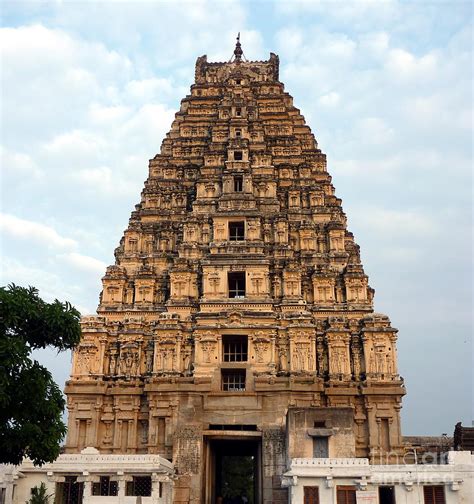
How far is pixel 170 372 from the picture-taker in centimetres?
3256

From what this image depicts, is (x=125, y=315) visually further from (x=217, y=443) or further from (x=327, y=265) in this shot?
(x=327, y=265)

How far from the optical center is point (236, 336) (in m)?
33.6

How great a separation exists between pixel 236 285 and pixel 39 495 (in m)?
16.8

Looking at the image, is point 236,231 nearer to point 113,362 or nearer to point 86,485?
point 113,362

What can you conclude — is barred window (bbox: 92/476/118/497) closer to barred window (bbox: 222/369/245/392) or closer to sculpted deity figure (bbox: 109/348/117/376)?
sculpted deity figure (bbox: 109/348/117/376)

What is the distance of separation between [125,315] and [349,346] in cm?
1293

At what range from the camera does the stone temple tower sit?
30.6m

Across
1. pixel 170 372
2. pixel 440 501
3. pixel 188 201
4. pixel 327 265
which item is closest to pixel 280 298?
pixel 327 265

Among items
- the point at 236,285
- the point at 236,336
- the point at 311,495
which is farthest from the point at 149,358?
the point at 311,495

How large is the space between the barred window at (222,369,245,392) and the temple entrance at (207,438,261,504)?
283 centimetres

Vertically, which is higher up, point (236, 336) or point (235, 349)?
point (236, 336)

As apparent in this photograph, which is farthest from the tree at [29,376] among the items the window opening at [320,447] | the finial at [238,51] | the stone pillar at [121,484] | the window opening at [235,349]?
the finial at [238,51]

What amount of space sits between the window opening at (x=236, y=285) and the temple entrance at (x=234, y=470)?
859 cm

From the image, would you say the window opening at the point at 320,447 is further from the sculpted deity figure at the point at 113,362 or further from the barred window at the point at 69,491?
the sculpted deity figure at the point at 113,362
